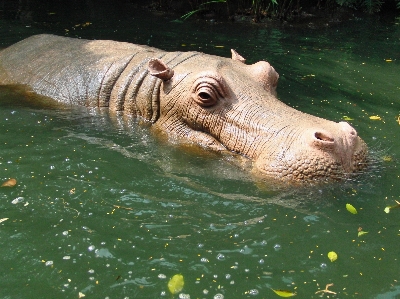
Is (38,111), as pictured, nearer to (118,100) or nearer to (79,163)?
(118,100)

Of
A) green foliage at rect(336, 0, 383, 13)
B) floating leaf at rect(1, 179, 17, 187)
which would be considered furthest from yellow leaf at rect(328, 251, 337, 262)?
green foliage at rect(336, 0, 383, 13)

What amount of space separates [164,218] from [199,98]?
2.05 meters

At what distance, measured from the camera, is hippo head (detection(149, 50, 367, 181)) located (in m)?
6.15

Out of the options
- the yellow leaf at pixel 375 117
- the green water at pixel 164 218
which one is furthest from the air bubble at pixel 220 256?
the yellow leaf at pixel 375 117

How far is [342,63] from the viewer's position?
13.1m

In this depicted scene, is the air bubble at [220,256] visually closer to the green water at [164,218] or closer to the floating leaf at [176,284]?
the green water at [164,218]

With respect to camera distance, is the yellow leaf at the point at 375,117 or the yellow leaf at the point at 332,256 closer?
the yellow leaf at the point at 332,256

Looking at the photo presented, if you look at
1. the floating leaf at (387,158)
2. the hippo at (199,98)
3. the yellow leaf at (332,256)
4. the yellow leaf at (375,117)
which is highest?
the hippo at (199,98)

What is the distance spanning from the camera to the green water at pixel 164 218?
4.90 meters

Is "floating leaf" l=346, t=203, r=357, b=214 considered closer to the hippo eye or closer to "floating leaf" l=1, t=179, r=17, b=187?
the hippo eye

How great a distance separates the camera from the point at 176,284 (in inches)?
191

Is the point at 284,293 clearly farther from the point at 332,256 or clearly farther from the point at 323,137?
the point at 323,137

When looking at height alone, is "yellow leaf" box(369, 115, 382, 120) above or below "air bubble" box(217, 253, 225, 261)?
below

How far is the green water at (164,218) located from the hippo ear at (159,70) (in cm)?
93
